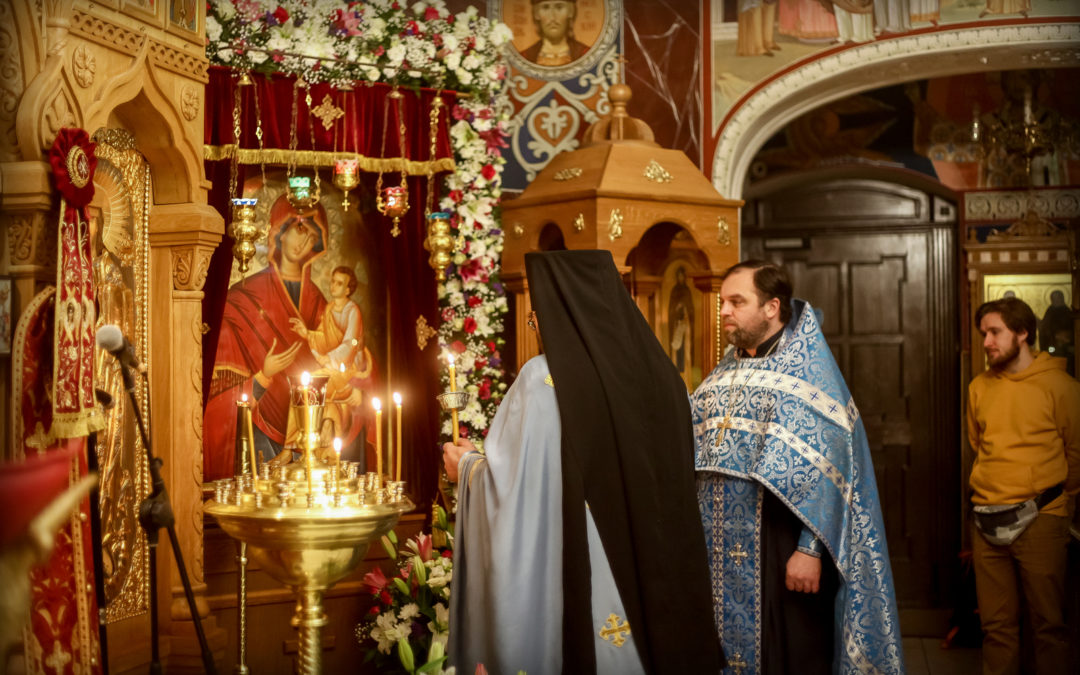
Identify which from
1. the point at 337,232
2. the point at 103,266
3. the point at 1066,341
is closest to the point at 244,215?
the point at 337,232

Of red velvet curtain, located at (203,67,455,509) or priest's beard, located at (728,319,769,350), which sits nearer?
priest's beard, located at (728,319,769,350)

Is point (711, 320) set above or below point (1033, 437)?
above

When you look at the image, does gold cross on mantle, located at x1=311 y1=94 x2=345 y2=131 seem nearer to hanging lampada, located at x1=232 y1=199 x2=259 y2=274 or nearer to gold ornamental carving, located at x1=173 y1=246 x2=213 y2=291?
hanging lampada, located at x1=232 y1=199 x2=259 y2=274

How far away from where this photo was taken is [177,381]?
4.13 meters

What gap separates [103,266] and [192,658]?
1.54 meters

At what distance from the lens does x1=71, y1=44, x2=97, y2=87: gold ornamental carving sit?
3375 millimetres

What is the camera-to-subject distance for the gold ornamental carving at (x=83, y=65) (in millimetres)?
3375

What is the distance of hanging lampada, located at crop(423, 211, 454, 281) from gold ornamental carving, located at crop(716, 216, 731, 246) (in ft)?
4.86

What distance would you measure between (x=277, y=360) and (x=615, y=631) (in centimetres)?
306

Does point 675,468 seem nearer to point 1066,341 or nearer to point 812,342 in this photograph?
point 812,342

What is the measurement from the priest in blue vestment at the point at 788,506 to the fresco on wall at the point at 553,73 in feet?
7.92

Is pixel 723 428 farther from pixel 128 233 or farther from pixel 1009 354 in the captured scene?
pixel 128 233

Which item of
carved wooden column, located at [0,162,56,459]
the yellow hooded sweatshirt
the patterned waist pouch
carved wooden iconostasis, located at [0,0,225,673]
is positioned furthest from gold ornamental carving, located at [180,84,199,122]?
the patterned waist pouch

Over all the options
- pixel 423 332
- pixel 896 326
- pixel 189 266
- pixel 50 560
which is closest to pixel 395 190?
pixel 423 332
